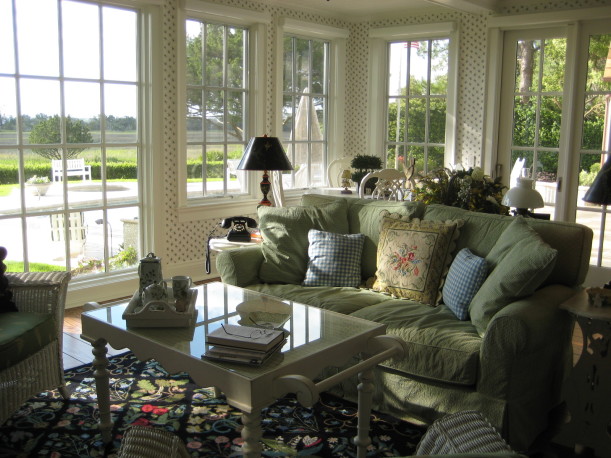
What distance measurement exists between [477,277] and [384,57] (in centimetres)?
414

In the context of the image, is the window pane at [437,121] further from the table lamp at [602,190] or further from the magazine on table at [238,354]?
the magazine on table at [238,354]

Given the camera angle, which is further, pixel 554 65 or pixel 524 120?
pixel 524 120

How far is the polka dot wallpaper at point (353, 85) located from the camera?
17.7 ft

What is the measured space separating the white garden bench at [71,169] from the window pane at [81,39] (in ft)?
2.07

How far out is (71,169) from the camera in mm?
4883

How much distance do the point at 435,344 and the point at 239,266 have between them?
4.58ft

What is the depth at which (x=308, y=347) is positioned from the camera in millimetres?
2457

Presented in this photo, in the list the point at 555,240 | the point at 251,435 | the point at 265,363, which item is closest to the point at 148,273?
the point at 265,363

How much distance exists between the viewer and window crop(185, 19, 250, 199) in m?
5.62

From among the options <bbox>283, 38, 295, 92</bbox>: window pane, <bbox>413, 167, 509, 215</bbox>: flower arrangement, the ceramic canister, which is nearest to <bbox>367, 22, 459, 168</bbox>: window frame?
<bbox>283, 38, 295, 92</bbox>: window pane

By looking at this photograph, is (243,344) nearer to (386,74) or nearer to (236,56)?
(236,56)

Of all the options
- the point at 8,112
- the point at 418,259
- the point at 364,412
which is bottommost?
the point at 364,412

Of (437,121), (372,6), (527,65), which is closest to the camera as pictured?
(527,65)

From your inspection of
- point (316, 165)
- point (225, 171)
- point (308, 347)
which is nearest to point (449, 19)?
point (316, 165)
